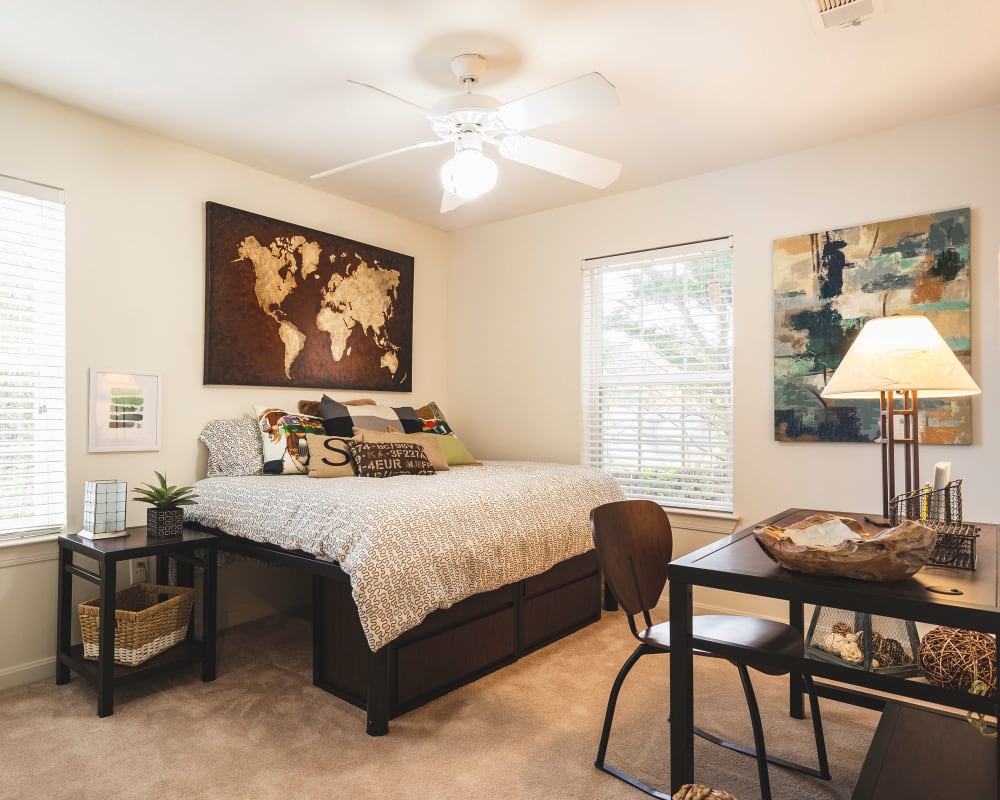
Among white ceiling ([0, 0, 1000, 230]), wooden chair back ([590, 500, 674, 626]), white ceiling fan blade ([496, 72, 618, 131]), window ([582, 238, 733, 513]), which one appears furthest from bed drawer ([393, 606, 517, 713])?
white ceiling ([0, 0, 1000, 230])

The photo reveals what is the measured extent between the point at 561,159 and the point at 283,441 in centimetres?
196

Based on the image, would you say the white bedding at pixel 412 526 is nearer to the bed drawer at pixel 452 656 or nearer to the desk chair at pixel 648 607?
the bed drawer at pixel 452 656

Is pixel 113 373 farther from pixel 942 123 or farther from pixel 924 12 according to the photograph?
pixel 942 123

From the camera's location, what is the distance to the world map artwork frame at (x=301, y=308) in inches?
135

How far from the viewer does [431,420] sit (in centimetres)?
408

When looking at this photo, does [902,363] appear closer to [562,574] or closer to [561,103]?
[561,103]

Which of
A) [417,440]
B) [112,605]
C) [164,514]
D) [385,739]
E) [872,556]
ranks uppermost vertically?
[417,440]

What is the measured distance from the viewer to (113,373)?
299 cm

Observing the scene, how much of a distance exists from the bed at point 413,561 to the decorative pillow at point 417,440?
0.30 metres

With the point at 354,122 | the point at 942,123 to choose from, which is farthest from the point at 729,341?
the point at 354,122

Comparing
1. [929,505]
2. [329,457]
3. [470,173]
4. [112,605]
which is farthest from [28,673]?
[929,505]

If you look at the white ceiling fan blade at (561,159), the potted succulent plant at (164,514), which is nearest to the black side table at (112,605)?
the potted succulent plant at (164,514)

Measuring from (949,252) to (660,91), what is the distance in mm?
1539

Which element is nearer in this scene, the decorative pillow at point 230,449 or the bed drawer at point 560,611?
the bed drawer at point 560,611
